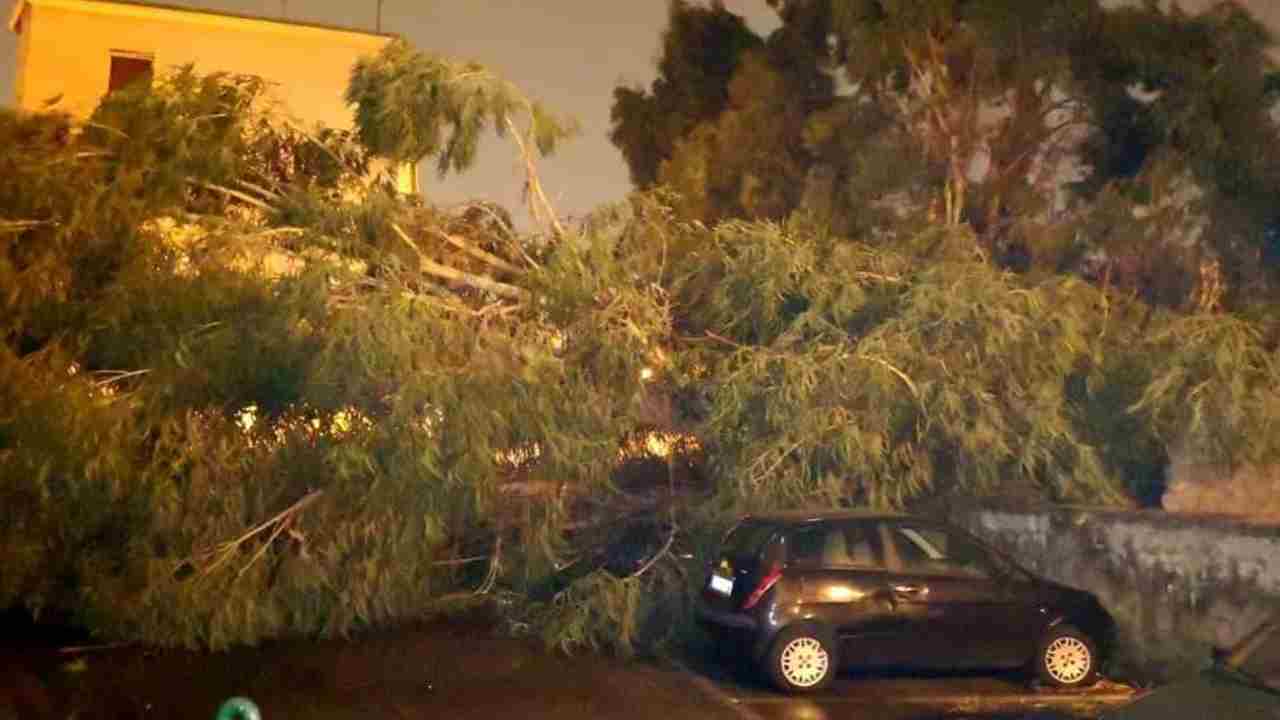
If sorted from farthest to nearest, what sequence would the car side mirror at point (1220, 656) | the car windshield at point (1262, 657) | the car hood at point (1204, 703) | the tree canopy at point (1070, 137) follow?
the tree canopy at point (1070, 137), the car side mirror at point (1220, 656), the car windshield at point (1262, 657), the car hood at point (1204, 703)

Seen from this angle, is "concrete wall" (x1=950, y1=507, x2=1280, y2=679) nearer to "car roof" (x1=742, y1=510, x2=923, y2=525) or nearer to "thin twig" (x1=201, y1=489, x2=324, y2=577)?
"car roof" (x1=742, y1=510, x2=923, y2=525)

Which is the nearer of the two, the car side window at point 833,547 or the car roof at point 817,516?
the car side window at point 833,547

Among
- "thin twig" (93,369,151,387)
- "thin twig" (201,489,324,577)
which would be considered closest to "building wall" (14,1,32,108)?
"thin twig" (93,369,151,387)

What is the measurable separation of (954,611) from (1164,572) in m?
2.27

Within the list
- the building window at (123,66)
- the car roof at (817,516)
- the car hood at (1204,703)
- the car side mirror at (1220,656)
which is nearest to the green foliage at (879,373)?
the car roof at (817,516)

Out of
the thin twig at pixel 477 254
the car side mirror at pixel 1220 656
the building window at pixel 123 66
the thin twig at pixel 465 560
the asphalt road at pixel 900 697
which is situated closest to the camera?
the car side mirror at pixel 1220 656

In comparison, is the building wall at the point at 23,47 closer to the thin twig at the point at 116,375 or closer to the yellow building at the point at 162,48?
the yellow building at the point at 162,48

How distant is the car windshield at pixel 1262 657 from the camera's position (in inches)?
259

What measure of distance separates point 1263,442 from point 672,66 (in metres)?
16.0

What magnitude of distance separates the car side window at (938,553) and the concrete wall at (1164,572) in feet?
5.98

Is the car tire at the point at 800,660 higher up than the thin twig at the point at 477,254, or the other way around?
the thin twig at the point at 477,254

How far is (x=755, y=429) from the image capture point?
43.8ft

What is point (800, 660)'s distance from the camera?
10664 mm

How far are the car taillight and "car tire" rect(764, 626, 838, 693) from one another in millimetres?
323
